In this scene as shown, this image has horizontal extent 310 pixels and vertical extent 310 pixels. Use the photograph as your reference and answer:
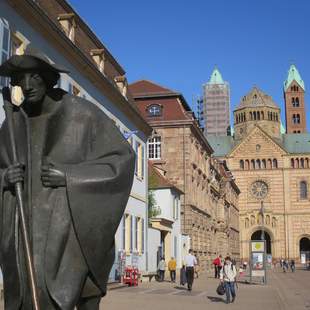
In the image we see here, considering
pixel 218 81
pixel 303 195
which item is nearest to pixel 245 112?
pixel 218 81

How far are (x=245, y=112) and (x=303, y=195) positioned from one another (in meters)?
21.9

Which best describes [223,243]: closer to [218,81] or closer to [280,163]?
[280,163]

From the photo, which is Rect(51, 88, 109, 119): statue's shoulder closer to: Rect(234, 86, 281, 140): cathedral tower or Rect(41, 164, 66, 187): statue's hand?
Rect(41, 164, 66, 187): statue's hand

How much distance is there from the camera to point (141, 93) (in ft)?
154

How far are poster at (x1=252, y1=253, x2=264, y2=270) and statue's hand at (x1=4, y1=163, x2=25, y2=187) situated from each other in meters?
30.1

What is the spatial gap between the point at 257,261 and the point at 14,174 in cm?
3110

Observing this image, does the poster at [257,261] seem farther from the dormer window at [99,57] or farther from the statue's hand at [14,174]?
the statue's hand at [14,174]

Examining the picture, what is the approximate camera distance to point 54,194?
3168 mm

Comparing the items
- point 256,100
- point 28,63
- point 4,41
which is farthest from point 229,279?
point 256,100

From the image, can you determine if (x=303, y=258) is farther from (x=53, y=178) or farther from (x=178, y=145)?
(x=53, y=178)

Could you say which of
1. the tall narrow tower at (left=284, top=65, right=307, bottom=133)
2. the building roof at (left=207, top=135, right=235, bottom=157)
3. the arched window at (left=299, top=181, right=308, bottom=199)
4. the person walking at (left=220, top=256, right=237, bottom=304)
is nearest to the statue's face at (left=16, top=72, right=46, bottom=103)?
the person walking at (left=220, top=256, right=237, bottom=304)

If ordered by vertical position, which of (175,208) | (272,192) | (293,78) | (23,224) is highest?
(293,78)

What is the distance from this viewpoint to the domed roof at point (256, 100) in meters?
110

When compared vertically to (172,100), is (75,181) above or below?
below
